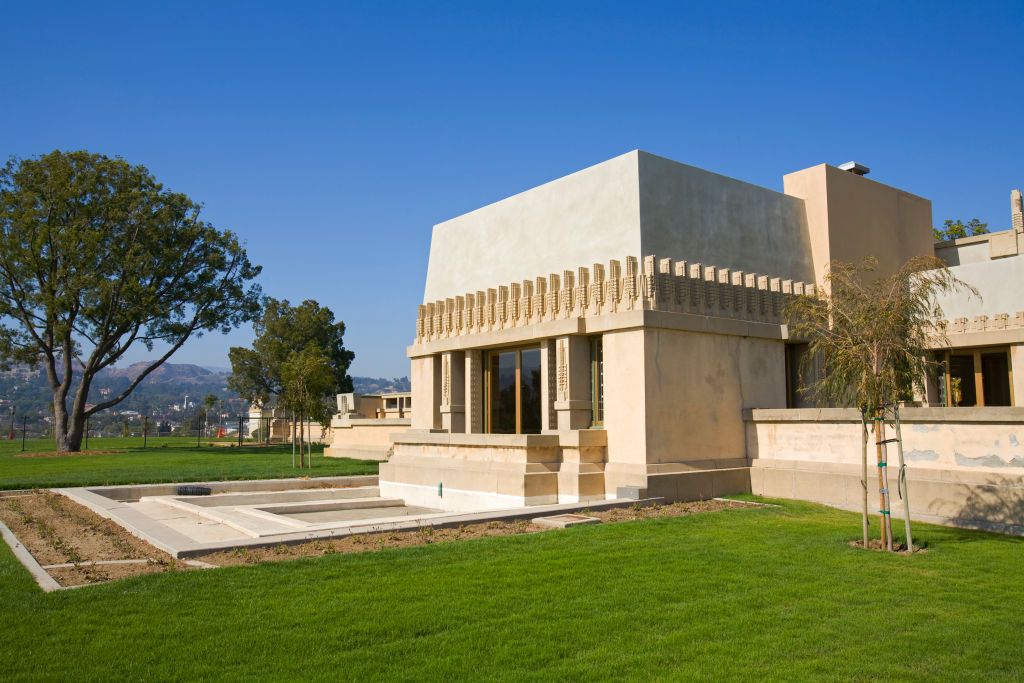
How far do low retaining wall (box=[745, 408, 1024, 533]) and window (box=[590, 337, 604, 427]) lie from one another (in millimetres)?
3297

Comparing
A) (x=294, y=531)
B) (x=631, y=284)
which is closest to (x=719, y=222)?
(x=631, y=284)

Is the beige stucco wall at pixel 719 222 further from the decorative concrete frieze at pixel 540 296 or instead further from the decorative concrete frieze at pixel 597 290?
the decorative concrete frieze at pixel 540 296

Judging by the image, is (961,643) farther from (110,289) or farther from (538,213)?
(110,289)

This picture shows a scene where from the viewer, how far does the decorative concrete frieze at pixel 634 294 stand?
16.2 meters

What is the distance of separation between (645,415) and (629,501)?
2.02 metres

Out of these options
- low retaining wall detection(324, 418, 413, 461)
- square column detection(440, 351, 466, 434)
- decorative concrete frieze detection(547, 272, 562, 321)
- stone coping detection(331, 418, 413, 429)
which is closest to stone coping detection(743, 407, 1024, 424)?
decorative concrete frieze detection(547, 272, 562, 321)

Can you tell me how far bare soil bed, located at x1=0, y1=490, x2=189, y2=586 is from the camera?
354 inches

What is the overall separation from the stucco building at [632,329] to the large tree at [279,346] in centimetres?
4561

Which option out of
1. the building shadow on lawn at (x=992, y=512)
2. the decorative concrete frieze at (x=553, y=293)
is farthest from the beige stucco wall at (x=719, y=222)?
the building shadow on lawn at (x=992, y=512)

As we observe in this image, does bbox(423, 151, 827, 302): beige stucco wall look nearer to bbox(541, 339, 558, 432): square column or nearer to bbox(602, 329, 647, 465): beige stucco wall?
bbox(541, 339, 558, 432): square column

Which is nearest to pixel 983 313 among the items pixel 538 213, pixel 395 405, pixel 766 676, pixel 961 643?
pixel 538 213

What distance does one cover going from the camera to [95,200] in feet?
122

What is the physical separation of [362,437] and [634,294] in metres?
24.5

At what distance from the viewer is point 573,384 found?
56.2 feet
